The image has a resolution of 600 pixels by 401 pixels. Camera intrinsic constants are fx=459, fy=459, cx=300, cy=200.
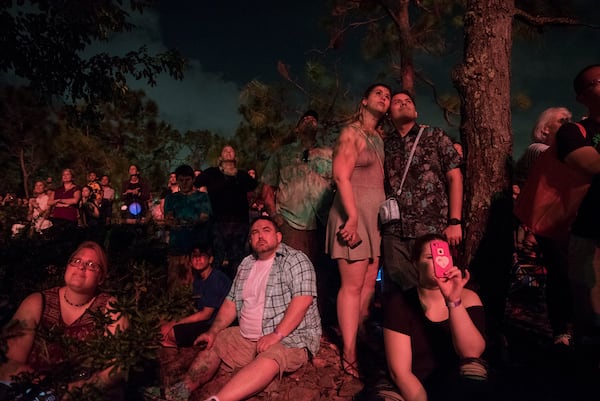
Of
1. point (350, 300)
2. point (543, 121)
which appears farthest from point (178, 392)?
point (543, 121)

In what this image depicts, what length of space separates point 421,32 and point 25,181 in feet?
87.5

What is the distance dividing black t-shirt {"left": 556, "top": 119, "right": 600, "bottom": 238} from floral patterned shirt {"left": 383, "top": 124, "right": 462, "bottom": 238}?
2.33 feet

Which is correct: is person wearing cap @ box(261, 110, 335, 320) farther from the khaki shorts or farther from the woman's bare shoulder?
the woman's bare shoulder

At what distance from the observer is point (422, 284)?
2.34 meters

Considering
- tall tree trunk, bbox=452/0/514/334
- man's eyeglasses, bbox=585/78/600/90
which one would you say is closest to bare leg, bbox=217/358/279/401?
tall tree trunk, bbox=452/0/514/334

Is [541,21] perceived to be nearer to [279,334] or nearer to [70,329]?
[279,334]

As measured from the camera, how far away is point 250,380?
Result: 262cm

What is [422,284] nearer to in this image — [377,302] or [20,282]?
[377,302]

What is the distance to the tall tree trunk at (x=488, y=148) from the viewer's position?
3373 millimetres

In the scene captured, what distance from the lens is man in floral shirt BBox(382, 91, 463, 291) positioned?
2.97 m

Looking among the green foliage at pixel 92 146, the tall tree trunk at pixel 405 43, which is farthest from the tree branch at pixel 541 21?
the green foliage at pixel 92 146

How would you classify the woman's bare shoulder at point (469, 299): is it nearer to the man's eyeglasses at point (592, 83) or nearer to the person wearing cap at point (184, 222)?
the man's eyeglasses at point (592, 83)

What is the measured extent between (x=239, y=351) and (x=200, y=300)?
0.95 meters

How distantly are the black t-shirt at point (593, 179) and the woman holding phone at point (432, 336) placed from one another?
669mm
